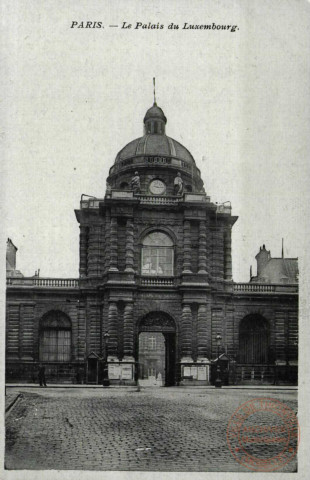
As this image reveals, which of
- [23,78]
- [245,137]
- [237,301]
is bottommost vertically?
[237,301]

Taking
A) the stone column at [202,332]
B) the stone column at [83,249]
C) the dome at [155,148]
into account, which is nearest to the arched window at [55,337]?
Result: the stone column at [83,249]

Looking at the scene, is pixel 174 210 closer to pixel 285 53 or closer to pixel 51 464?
pixel 285 53

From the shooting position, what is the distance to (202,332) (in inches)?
1344

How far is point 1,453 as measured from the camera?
13.1 metres

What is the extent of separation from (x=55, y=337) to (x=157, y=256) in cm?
761

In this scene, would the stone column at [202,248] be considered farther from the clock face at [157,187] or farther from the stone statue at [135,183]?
the clock face at [157,187]

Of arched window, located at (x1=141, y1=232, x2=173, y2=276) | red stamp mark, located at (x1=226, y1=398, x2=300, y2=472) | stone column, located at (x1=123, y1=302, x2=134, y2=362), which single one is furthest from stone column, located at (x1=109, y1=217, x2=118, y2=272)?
red stamp mark, located at (x1=226, y1=398, x2=300, y2=472)

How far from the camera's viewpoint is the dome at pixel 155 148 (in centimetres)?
4091

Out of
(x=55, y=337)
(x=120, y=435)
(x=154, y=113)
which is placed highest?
(x=154, y=113)

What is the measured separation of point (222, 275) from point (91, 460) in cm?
2367

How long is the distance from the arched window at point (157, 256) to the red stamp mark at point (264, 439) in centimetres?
1808

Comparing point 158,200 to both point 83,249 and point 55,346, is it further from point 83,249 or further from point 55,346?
point 55,346

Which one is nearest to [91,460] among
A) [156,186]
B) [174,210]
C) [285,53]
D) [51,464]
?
[51,464]

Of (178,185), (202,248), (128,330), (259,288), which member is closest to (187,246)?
(202,248)
